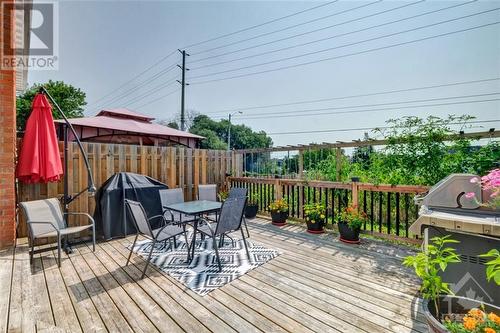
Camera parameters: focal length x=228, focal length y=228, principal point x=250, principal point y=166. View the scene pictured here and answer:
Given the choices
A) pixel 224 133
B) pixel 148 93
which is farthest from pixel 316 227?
pixel 224 133

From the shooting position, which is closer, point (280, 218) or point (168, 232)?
point (168, 232)

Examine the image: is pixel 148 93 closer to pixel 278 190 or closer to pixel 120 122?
pixel 120 122

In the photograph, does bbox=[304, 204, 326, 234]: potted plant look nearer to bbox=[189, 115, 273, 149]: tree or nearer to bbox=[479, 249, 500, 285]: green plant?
bbox=[479, 249, 500, 285]: green plant

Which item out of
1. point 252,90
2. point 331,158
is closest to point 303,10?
point 331,158

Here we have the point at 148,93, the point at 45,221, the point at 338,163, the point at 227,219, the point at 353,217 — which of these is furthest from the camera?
the point at 148,93

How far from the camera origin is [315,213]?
4.37 meters

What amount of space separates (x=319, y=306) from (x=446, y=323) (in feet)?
3.19

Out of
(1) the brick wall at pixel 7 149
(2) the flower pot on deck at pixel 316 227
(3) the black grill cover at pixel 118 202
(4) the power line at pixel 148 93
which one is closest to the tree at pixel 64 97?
(4) the power line at pixel 148 93

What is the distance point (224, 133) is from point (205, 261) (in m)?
34.6

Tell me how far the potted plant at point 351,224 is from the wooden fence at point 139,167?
3564mm

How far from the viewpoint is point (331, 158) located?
16.9 feet

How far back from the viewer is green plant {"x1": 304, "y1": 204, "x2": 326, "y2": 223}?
171 inches

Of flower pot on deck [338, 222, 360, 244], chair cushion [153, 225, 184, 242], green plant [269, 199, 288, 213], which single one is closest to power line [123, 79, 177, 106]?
green plant [269, 199, 288, 213]

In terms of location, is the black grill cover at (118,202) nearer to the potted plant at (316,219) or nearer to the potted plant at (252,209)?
the potted plant at (252,209)
